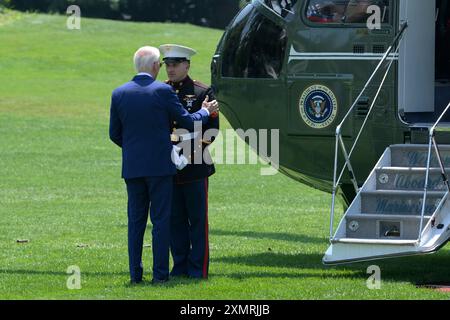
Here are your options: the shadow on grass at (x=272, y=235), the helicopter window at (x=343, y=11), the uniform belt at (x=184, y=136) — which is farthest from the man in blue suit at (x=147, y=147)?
the shadow on grass at (x=272, y=235)

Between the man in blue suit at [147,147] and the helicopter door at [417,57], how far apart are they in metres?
2.19

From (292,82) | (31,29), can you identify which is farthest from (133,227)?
(31,29)

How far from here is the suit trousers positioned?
9.30 metres

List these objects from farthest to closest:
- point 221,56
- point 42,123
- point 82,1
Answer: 1. point 82,1
2. point 42,123
3. point 221,56

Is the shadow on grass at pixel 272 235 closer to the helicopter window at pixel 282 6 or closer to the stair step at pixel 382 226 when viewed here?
the helicopter window at pixel 282 6

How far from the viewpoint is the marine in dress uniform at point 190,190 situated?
384 inches

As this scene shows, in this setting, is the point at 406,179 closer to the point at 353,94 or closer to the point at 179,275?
the point at 353,94

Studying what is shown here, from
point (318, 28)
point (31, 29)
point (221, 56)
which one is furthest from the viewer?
point (31, 29)

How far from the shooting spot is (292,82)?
11000 millimetres

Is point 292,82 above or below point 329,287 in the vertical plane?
above

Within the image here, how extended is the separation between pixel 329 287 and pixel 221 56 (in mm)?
3190

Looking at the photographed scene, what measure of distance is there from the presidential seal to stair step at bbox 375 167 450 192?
1.08 m

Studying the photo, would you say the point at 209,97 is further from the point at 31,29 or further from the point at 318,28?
the point at 31,29

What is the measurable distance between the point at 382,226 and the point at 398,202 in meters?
0.31
